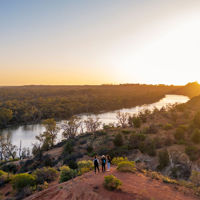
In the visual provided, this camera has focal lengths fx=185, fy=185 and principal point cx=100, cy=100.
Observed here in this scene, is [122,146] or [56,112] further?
[56,112]

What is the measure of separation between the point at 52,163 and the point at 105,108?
217 feet

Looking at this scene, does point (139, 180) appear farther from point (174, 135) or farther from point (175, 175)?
point (174, 135)

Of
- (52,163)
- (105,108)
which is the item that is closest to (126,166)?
(52,163)

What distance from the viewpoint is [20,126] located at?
57.8 m

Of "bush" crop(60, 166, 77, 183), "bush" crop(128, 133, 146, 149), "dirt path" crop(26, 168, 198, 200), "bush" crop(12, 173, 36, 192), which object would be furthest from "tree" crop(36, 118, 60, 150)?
"dirt path" crop(26, 168, 198, 200)

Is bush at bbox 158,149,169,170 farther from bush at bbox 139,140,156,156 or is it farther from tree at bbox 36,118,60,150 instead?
tree at bbox 36,118,60,150

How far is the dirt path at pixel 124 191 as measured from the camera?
368 inches

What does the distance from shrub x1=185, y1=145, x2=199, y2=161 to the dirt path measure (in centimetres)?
997

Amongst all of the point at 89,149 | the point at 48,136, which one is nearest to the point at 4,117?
the point at 48,136

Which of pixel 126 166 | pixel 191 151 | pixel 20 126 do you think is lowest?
pixel 20 126

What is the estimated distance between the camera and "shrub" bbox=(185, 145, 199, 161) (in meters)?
19.2

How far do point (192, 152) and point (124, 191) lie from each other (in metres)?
13.6

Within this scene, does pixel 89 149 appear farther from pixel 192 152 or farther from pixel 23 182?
pixel 192 152

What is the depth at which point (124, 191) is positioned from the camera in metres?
9.72
